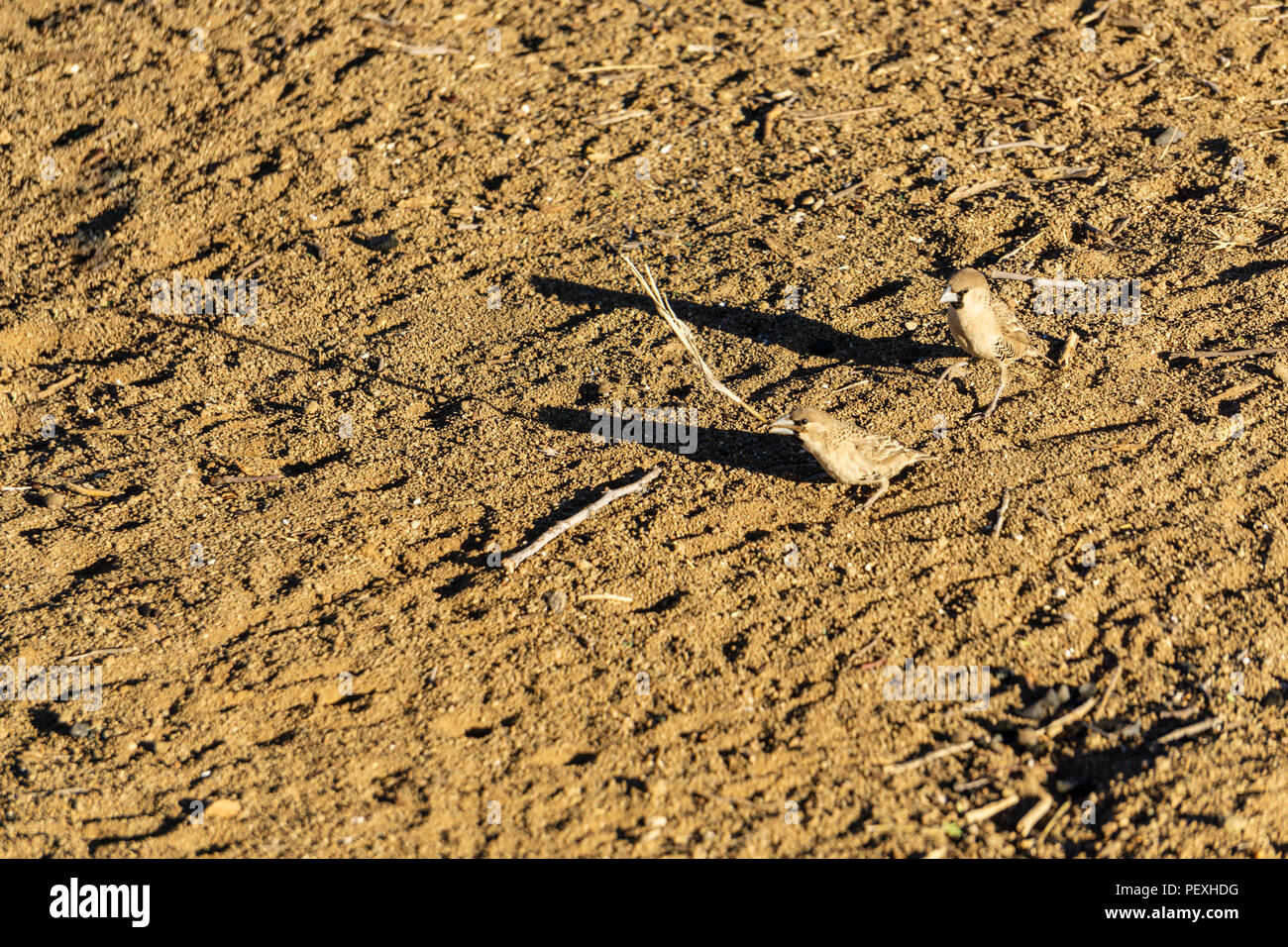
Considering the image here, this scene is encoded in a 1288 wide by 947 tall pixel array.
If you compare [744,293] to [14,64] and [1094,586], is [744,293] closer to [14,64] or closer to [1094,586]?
[1094,586]

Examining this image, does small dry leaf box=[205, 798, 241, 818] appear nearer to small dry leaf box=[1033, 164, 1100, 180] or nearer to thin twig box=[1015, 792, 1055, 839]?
thin twig box=[1015, 792, 1055, 839]

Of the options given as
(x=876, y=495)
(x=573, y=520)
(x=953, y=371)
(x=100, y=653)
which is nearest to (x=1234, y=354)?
(x=953, y=371)

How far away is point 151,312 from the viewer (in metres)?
6.07

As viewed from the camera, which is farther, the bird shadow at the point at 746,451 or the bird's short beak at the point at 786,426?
the bird shadow at the point at 746,451

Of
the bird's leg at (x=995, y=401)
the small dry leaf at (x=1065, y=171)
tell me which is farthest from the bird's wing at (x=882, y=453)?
the small dry leaf at (x=1065, y=171)

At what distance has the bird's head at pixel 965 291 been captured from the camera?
4.84m

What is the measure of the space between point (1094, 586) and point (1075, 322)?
5.52 feet

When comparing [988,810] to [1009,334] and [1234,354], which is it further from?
[1234,354]

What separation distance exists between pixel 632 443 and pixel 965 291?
163 centimetres

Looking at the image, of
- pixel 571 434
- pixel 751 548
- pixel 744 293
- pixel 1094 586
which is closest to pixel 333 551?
pixel 571 434

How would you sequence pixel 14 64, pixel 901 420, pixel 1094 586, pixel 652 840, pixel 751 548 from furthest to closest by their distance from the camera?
pixel 14 64 → pixel 901 420 → pixel 751 548 → pixel 1094 586 → pixel 652 840

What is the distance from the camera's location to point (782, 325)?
539 centimetres

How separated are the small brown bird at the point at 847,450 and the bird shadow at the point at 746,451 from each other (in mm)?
286

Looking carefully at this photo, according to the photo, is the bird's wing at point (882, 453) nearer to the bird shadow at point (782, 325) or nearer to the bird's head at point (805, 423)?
the bird's head at point (805, 423)
